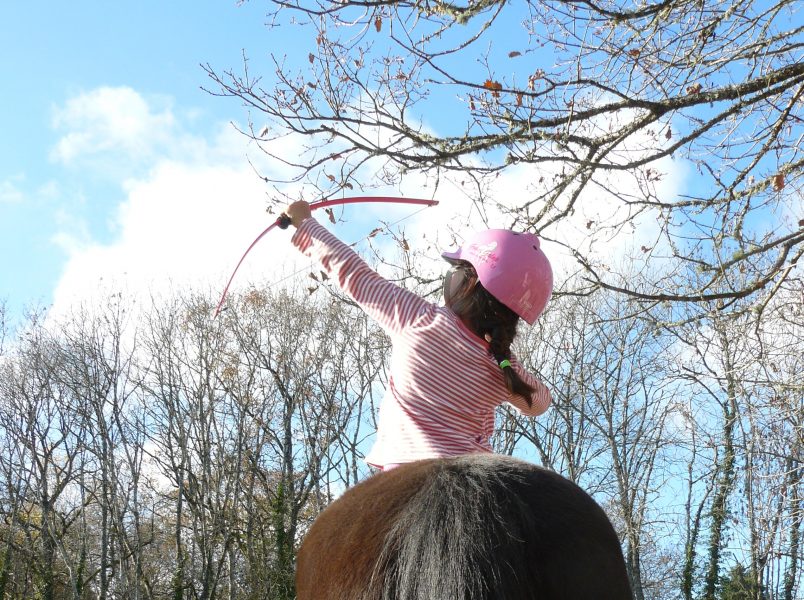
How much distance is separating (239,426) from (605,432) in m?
11.5

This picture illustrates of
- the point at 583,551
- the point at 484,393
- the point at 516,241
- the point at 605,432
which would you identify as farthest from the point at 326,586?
the point at 605,432

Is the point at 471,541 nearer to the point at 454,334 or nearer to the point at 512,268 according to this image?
the point at 454,334

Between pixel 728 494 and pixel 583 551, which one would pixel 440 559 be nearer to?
pixel 583 551

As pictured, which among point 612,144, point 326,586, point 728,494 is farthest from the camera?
point 728,494

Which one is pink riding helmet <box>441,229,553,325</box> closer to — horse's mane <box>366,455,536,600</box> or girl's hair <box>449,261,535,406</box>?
girl's hair <box>449,261,535,406</box>

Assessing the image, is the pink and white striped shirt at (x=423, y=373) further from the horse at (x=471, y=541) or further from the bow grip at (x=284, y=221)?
the horse at (x=471, y=541)

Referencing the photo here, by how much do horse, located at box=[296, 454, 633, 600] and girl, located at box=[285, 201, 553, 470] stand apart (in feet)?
1.82

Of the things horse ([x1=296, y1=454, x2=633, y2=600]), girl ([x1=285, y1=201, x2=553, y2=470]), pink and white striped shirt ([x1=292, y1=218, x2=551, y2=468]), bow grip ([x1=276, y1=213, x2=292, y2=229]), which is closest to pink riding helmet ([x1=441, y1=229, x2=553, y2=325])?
girl ([x1=285, y1=201, x2=553, y2=470])

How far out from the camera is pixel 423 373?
2059 mm

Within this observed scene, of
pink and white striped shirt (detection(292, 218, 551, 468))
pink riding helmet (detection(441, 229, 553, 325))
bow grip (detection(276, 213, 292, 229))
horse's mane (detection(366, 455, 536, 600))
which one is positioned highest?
bow grip (detection(276, 213, 292, 229))

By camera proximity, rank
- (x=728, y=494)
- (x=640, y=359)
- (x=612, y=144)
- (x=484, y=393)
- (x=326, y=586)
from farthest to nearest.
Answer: (x=640, y=359), (x=728, y=494), (x=612, y=144), (x=484, y=393), (x=326, y=586)

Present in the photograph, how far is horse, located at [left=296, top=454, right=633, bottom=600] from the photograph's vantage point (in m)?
1.21

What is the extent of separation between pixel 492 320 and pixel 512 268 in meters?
0.16

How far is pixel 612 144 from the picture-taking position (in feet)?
15.6
